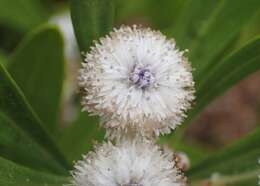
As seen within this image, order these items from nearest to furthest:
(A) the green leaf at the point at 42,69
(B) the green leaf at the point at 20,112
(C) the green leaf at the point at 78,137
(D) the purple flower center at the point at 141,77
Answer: (D) the purple flower center at the point at 141,77 < (B) the green leaf at the point at 20,112 < (A) the green leaf at the point at 42,69 < (C) the green leaf at the point at 78,137

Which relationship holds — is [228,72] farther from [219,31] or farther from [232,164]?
[232,164]

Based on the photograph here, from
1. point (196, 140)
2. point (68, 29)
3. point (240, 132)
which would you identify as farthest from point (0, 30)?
point (240, 132)

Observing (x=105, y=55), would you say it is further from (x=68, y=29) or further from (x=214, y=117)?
(x=214, y=117)

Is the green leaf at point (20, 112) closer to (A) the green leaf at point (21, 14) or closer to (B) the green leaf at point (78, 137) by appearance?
(B) the green leaf at point (78, 137)

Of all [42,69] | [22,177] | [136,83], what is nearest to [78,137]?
[42,69]

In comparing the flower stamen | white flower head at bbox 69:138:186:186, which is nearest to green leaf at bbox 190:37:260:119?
the flower stamen

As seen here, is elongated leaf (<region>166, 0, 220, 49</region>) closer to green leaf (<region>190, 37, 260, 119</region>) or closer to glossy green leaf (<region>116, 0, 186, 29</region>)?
green leaf (<region>190, 37, 260, 119</region>)

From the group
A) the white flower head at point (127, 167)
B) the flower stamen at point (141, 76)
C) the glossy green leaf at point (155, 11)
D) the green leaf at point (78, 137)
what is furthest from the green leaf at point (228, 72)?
the glossy green leaf at point (155, 11)
